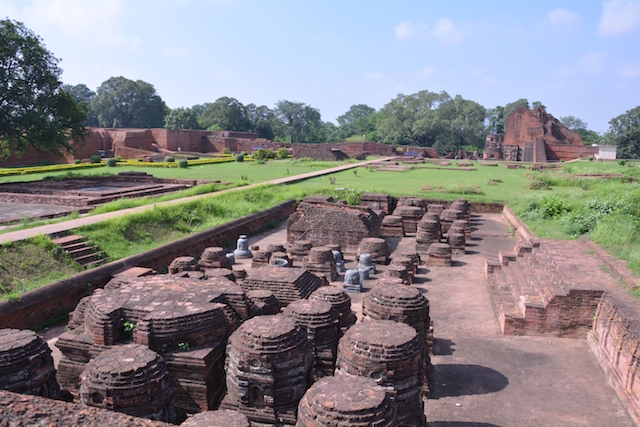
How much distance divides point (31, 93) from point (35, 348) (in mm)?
19250

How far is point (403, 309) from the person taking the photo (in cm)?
581

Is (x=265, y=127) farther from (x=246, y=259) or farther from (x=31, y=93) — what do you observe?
(x=246, y=259)

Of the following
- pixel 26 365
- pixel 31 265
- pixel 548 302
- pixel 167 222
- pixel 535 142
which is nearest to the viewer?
pixel 26 365

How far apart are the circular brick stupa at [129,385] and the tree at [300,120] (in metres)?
64.7

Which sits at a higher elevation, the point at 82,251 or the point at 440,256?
the point at 82,251

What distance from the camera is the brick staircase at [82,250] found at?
962 centimetres

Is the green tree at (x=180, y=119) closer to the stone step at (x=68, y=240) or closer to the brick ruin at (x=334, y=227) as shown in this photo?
the brick ruin at (x=334, y=227)

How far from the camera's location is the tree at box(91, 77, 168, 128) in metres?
60.6

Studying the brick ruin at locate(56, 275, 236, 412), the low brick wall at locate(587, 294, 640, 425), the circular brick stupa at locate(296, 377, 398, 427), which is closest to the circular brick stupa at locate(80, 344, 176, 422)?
the brick ruin at locate(56, 275, 236, 412)

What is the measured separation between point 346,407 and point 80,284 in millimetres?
6763

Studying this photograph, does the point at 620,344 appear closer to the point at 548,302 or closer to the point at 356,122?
the point at 548,302

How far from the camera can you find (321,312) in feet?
18.7

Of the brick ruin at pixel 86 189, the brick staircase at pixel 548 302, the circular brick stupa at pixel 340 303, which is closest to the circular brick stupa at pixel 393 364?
the circular brick stupa at pixel 340 303

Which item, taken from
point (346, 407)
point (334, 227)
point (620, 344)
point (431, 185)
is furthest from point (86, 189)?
point (620, 344)
